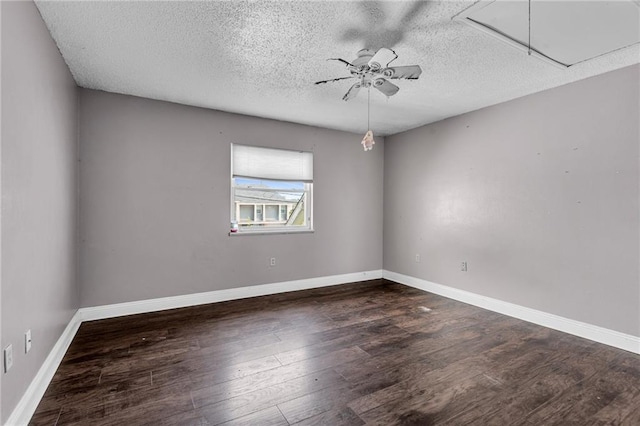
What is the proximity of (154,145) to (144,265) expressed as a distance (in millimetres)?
1400

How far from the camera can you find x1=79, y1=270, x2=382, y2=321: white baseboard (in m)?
3.38

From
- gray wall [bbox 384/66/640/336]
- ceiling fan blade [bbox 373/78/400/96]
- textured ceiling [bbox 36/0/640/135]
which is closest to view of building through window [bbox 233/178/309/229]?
textured ceiling [bbox 36/0/640/135]

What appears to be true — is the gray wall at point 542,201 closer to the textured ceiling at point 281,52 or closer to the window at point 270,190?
the textured ceiling at point 281,52

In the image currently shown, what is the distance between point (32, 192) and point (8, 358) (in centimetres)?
97

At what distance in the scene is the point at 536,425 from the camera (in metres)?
1.75

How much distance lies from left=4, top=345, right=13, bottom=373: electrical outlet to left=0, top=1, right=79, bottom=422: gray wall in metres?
0.03

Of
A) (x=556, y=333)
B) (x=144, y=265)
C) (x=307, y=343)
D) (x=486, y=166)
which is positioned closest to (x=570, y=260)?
(x=556, y=333)

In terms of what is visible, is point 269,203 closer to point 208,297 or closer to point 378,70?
point 208,297

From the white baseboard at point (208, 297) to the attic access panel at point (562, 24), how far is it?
3.67 meters

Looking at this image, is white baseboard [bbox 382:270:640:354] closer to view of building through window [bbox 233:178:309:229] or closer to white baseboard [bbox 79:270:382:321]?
white baseboard [bbox 79:270:382:321]

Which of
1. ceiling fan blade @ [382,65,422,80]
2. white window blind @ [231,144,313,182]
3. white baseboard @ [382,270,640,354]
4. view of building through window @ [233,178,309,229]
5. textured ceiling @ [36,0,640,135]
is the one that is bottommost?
white baseboard @ [382,270,640,354]

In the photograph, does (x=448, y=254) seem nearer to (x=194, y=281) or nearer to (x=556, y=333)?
(x=556, y=333)

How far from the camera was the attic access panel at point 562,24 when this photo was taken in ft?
6.38

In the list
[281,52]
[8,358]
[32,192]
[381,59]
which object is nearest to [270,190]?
[281,52]
